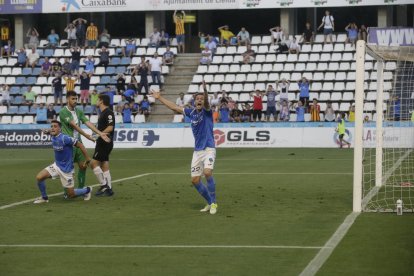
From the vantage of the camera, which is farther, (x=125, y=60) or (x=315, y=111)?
(x=125, y=60)

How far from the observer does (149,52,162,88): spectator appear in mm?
48469

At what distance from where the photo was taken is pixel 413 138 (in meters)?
32.9

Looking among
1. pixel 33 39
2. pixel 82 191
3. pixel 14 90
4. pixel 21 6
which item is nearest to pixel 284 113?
pixel 14 90

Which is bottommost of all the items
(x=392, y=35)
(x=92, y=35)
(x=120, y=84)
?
(x=120, y=84)

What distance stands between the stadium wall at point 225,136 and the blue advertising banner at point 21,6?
1230 cm

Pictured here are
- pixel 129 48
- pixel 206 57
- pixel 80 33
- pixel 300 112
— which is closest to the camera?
pixel 300 112

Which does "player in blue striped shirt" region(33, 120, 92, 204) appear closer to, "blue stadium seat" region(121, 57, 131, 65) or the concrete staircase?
the concrete staircase

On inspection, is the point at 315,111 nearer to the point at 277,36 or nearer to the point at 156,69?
the point at 277,36

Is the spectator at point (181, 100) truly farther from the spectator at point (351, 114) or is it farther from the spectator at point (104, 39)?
the spectator at point (104, 39)

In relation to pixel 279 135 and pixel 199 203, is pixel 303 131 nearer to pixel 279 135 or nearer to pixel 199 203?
pixel 279 135

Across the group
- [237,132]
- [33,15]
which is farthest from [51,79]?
[237,132]

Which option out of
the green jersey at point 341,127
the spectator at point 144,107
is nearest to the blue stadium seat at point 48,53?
the spectator at point 144,107

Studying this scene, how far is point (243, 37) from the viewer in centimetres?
5094

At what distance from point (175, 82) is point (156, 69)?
151cm
